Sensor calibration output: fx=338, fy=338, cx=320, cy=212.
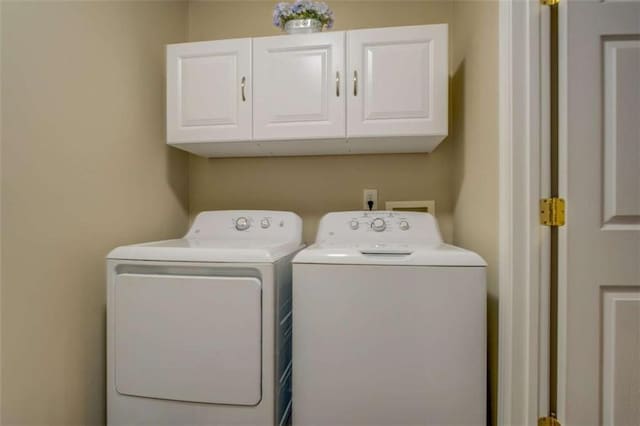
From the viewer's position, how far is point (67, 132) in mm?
1254

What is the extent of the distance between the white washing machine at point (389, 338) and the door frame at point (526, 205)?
108mm

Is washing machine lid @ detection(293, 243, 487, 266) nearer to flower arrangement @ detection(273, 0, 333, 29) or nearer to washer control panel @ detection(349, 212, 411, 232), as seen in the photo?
washer control panel @ detection(349, 212, 411, 232)

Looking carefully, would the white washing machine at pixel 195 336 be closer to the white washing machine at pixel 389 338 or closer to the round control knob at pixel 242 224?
the white washing machine at pixel 389 338

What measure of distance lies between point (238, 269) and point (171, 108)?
3.11ft

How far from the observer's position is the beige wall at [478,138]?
1.27 m

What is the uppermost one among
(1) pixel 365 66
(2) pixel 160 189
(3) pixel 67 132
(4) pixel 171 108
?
(1) pixel 365 66

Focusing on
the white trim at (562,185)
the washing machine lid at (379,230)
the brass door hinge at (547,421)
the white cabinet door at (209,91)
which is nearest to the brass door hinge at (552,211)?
the white trim at (562,185)

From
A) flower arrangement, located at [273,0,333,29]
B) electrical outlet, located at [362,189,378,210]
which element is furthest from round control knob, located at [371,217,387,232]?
flower arrangement, located at [273,0,333,29]

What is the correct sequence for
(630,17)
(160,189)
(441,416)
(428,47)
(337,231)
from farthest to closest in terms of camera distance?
(160,189) < (337,231) < (428,47) < (441,416) < (630,17)

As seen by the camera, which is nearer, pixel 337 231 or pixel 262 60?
pixel 262 60

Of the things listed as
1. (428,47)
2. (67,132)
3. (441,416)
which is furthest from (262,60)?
(441,416)

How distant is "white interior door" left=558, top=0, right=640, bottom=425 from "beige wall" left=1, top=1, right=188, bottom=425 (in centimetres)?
172

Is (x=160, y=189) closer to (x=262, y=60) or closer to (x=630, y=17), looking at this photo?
(x=262, y=60)

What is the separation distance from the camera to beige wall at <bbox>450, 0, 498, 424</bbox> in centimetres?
127
